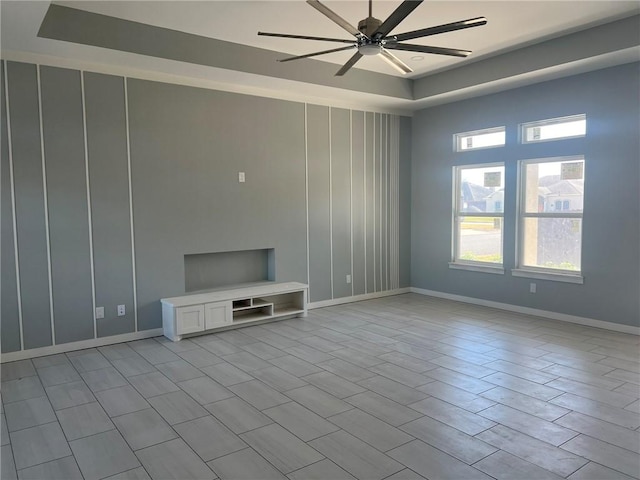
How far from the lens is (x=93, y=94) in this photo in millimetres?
4469

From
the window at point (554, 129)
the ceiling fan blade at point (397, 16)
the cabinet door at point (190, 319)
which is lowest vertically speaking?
the cabinet door at point (190, 319)

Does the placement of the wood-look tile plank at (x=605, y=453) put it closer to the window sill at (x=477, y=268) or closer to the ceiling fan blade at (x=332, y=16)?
the ceiling fan blade at (x=332, y=16)

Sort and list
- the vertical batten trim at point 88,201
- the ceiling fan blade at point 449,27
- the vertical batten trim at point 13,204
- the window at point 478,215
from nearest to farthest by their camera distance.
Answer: the ceiling fan blade at point 449,27 < the vertical batten trim at point 13,204 < the vertical batten trim at point 88,201 < the window at point 478,215

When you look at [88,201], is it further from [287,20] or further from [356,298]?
[356,298]

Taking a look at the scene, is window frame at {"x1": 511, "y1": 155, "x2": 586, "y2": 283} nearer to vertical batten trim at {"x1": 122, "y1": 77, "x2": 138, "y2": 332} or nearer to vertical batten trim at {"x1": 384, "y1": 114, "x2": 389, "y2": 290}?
vertical batten trim at {"x1": 384, "y1": 114, "x2": 389, "y2": 290}

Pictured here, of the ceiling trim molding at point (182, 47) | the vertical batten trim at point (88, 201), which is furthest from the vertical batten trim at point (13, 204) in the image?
the ceiling trim molding at point (182, 47)

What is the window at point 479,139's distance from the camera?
19.9 ft

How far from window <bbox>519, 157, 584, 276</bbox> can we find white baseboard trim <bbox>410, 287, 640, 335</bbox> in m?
0.52

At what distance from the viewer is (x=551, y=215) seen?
18.1ft

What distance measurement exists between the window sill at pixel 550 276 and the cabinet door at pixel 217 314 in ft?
12.0

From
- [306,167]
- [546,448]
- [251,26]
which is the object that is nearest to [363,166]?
[306,167]

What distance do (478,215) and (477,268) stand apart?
2.45 feet

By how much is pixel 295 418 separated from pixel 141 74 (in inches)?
148

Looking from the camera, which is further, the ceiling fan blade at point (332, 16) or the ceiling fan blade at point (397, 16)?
the ceiling fan blade at point (332, 16)
